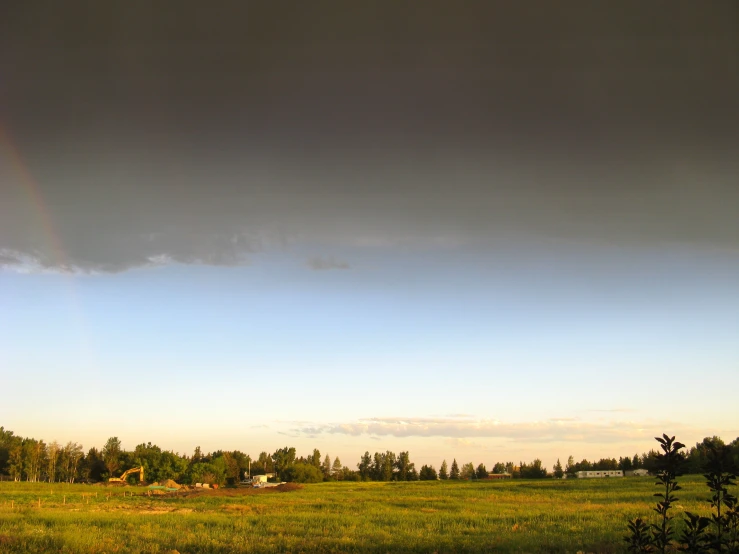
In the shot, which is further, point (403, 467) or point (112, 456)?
point (403, 467)

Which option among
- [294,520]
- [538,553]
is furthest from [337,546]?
[294,520]

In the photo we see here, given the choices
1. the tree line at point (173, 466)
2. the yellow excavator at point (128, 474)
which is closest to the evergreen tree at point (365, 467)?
the tree line at point (173, 466)

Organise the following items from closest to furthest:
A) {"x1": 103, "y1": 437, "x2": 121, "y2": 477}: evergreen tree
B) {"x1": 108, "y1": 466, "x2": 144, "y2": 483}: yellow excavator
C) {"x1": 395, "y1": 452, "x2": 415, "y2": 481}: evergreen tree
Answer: {"x1": 108, "y1": 466, "x2": 144, "y2": 483}: yellow excavator < {"x1": 103, "y1": 437, "x2": 121, "y2": 477}: evergreen tree < {"x1": 395, "y1": 452, "x2": 415, "y2": 481}: evergreen tree

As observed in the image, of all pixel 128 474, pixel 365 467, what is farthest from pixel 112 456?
pixel 365 467

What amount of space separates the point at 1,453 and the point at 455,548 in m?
110

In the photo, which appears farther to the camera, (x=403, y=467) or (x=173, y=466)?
(x=403, y=467)

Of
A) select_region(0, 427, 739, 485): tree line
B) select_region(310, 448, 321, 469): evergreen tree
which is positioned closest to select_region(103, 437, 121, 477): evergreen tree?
select_region(0, 427, 739, 485): tree line

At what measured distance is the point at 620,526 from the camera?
2286 cm

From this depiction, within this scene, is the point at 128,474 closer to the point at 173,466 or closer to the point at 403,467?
the point at 173,466

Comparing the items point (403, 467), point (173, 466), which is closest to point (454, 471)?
point (403, 467)

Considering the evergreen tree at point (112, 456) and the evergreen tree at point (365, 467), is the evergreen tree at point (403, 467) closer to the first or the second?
the evergreen tree at point (365, 467)

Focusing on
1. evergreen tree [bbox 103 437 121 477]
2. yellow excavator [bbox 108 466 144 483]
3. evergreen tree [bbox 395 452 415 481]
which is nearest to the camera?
yellow excavator [bbox 108 466 144 483]

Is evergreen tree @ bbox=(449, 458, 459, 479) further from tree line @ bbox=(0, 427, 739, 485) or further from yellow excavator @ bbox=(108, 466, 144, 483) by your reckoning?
yellow excavator @ bbox=(108, 466, 144, 483)

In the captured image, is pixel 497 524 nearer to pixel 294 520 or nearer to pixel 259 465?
pixel 294 520
